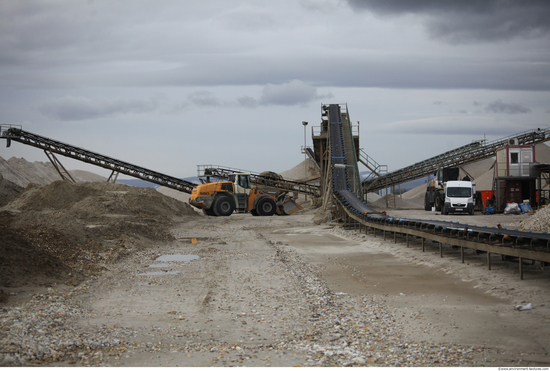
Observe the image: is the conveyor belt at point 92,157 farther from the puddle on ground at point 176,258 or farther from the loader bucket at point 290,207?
the puddle on ground at point 176,258

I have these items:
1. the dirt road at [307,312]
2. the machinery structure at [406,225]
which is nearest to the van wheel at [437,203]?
the machinery structure at [406,225]

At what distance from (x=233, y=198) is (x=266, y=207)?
2227 mm

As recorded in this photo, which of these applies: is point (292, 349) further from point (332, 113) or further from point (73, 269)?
point (332, 113)

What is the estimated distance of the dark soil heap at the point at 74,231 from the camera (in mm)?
9664

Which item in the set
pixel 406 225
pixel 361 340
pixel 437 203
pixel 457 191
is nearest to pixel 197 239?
pixel 406 225

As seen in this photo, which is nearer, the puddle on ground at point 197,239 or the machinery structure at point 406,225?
the machinery structure at point 406,225

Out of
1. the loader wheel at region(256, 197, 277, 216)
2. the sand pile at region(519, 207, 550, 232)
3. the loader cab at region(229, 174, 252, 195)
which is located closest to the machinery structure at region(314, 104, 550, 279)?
the sand pile at region(519, 207, 550, 232)

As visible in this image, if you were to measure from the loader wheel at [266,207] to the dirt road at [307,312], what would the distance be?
1747cm

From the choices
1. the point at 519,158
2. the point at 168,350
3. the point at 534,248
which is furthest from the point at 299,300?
the point at 519,158

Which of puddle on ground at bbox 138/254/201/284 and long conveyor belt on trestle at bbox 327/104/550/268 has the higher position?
long conveyor belt on trestle at bbox 327/104/550/268

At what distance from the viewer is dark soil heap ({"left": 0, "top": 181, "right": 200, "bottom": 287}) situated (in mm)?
9664

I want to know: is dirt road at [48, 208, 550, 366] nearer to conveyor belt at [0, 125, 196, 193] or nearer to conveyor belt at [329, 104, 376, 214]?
conveyor belt at [329, 104, 376, 214]

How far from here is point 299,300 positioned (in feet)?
27.5

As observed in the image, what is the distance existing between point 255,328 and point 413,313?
2.49m
